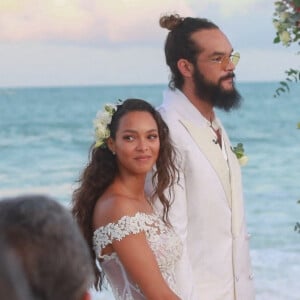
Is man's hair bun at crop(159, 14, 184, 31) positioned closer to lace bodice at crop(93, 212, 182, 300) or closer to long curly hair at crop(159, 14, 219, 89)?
long curly hair at crop(159, 14, 219, 89)

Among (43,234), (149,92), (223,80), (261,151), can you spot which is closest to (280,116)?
(261,151)

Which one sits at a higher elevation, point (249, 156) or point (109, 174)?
point (109, 174)

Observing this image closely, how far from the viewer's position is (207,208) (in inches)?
143

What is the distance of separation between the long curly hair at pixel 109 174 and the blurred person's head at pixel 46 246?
1.92 metres

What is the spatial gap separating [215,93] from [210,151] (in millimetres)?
196

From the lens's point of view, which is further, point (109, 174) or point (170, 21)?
point (170, 21)

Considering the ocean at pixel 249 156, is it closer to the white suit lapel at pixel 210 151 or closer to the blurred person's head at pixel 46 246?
the white suit lapel at pixel 210 151

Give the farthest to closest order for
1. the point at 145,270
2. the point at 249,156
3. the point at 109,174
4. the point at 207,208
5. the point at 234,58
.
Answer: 1. the point at 249,156
2. the point at 234,58
3. the point at 207,208
4. the point at 109,174
5. the point at 145,270

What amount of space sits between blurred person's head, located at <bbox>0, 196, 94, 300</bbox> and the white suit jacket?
215cm

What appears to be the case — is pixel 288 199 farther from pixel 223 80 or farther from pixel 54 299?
pixel 54 299

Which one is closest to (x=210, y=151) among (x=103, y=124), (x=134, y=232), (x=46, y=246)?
(x=103, y=124)

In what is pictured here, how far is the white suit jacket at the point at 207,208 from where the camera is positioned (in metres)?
3.63

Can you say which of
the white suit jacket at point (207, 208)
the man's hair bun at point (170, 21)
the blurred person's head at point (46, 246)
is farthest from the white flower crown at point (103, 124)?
the blurred person's head at point (46, 246)

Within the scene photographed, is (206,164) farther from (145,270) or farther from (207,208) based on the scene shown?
(145,270)
